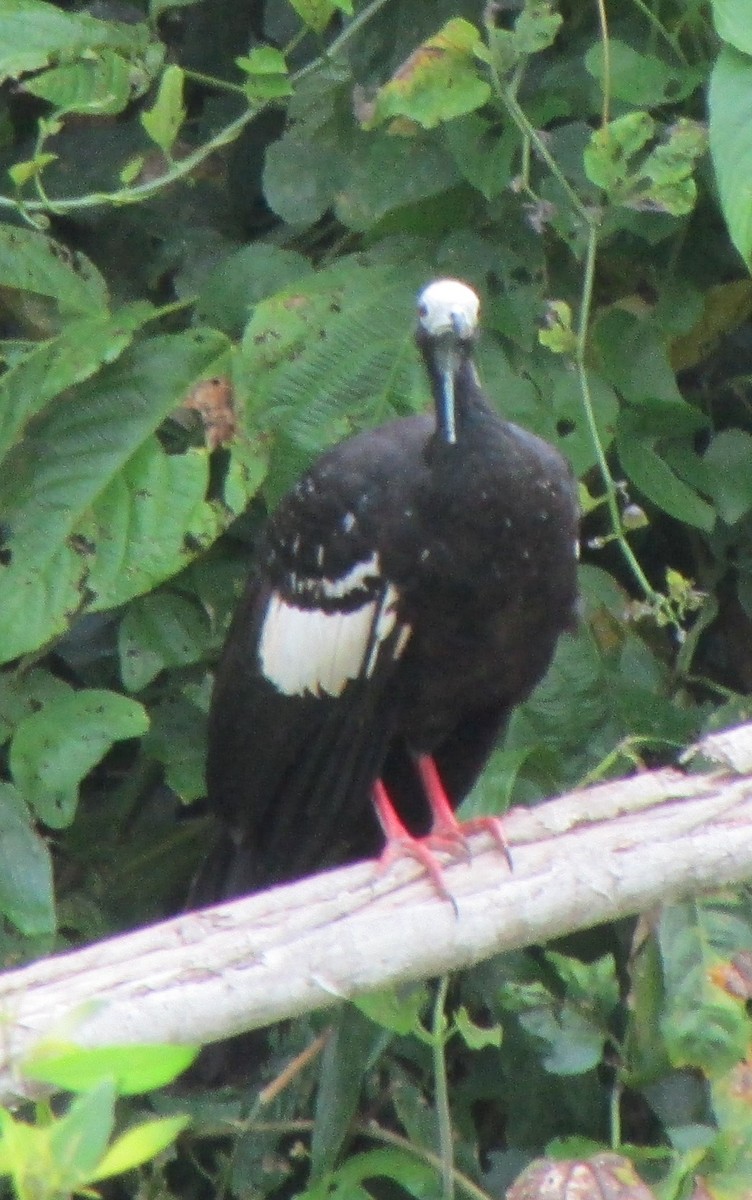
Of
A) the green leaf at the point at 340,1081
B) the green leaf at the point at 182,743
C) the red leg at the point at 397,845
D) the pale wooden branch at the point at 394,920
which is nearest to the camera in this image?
the pale wooden branch at the point at 394,920

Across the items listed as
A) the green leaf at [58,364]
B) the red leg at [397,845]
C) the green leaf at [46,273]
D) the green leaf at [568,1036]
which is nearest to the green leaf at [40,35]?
the green leaf at [46,273]

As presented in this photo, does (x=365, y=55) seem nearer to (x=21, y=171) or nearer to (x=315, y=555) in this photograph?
(x=21, y=171)

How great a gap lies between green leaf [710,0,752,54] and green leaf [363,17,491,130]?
326 mm

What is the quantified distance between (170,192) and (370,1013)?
1497 millimetres

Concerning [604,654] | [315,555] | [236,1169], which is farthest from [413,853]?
[236,1169]

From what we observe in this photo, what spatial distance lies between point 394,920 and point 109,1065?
37.2 inches

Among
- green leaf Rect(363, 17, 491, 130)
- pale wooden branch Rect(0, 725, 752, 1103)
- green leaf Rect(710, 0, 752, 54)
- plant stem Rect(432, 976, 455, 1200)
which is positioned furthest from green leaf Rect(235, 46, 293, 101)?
plant stem Rect(432, 976, 455, 1200)

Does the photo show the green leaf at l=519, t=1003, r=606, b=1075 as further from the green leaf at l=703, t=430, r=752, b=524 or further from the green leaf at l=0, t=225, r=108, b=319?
the green leaf at l=0, t=225, r=108, b=319

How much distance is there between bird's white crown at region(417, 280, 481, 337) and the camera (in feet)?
7.65

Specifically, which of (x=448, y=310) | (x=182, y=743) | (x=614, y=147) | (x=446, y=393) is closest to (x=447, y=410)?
(x=446, y=393)

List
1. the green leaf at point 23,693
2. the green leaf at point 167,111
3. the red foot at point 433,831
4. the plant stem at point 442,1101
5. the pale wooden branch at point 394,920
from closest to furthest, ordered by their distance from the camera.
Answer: the pale wooden branch at point 394,920, the red foot at point 433,831, the plant stem at point 442,1101, the green leaf at point 167,111, the green leaf at point 23,693

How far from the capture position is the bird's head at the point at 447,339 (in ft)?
7.66

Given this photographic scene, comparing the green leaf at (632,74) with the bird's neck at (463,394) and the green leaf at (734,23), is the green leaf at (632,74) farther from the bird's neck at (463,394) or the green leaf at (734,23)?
the bird's neck at (463,394)

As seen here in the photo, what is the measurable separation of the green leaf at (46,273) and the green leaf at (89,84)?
0.22 m
